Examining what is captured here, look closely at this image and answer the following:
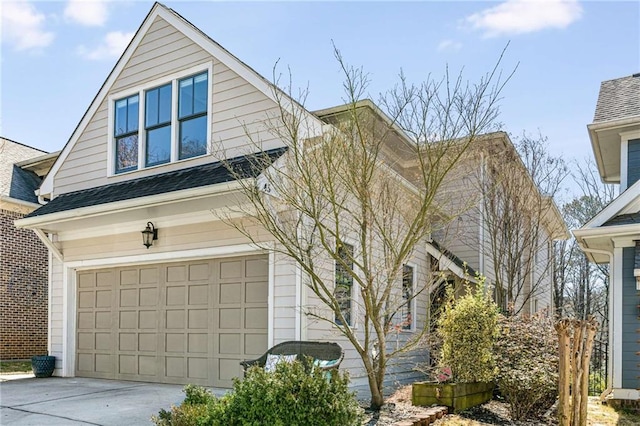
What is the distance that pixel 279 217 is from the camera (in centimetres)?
786

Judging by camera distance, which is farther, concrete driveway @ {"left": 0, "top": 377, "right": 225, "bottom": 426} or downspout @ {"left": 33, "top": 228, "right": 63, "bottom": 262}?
downspout @ {"left": 33, "top": 228, "right": 63, "bottom": 262}

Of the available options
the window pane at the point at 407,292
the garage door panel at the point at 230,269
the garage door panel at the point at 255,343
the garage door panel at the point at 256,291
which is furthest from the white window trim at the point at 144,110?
the window pane at the point at 407,292

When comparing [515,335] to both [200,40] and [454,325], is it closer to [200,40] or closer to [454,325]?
[454,325]

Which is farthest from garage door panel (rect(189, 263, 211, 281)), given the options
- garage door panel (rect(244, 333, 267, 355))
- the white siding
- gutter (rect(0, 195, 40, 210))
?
gutter (rect(0, 195, 40, 210))

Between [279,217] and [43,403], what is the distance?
3996mm

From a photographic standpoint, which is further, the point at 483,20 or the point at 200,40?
the point at 200,40

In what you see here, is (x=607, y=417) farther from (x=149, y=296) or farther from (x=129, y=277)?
(x=129, y=277)

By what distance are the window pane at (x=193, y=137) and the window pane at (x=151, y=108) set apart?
755 mm

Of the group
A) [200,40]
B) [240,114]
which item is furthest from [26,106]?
[240,114]

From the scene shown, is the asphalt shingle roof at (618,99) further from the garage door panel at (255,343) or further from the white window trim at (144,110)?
the garage door panel at (255,343)

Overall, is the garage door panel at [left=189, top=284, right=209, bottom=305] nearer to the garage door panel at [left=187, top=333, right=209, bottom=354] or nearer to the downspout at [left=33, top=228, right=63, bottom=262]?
the garage door panel at [left=187, top=333, right=209, bottom=354]

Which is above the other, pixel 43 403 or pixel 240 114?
pixel 240 114

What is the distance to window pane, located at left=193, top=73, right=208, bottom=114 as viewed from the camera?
9.79 m

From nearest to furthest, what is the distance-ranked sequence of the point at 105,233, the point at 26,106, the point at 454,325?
1. the point at 454,325
2. the point at 105,233
3. the point at 26,106
